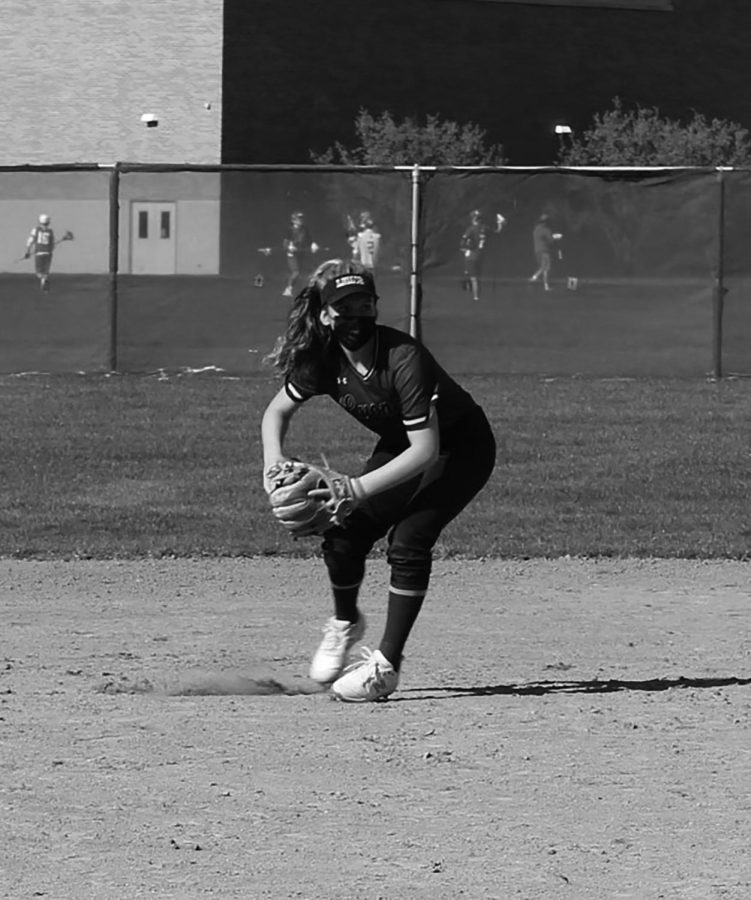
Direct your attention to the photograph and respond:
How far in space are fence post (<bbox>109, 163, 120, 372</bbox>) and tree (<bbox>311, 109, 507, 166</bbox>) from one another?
60.1ft

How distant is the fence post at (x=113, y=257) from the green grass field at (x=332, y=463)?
1.27 ft

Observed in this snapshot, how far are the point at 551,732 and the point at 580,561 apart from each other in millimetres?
4141

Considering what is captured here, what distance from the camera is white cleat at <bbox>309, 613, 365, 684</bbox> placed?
6.71m

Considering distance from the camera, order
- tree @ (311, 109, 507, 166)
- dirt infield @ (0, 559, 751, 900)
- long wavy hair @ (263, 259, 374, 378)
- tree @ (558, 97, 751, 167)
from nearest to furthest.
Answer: dirt infield @ (0, 559, 751, 900) < long wavy hair @ (263, 259, 374, 378) < tree @ (558, 97, 751, 167) < tree @ (311, 109, 507, 166)

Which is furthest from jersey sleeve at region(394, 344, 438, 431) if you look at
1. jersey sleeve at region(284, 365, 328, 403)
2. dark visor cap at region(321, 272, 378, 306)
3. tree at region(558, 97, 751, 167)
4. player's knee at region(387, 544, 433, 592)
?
tree at region(558, 97, 751, 167)

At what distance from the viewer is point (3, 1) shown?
37.8 m

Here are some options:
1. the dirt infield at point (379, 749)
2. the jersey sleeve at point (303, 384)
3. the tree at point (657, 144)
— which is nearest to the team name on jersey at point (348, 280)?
the jersey sleeve at point (303, 384)

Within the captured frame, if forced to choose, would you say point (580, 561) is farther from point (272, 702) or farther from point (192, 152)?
point (192, 152)

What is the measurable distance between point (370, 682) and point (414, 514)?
23.4 inches

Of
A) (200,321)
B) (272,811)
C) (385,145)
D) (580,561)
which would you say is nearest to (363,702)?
(272,811)

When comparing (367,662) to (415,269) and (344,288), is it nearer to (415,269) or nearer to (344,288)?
(344,288)

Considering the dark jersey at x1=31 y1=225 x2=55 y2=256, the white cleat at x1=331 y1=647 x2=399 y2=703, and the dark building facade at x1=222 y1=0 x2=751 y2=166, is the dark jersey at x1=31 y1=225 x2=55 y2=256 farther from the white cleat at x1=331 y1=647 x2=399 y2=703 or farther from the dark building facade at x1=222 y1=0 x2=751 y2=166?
the dark building facade at x1=222 y1=0 x2=751 y2=166

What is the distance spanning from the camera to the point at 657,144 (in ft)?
123

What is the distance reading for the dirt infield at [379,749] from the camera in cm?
447
